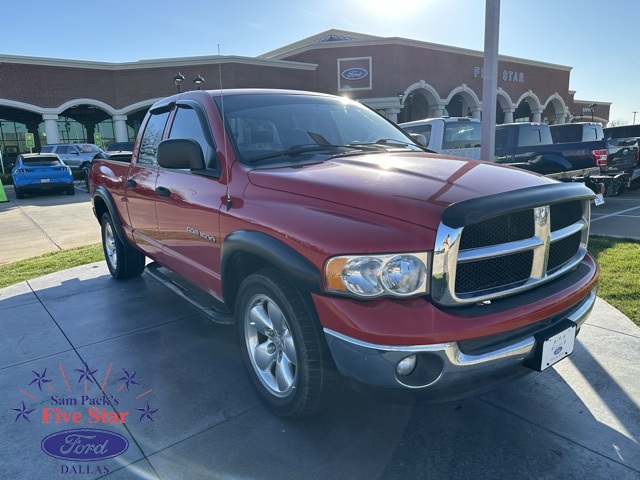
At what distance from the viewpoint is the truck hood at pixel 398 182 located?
2.18m

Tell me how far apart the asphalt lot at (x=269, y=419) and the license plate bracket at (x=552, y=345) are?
51cm

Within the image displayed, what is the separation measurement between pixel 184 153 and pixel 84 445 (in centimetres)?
184

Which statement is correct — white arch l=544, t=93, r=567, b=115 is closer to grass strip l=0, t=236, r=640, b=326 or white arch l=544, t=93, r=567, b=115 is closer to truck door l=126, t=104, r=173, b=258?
grass strip l=0, t=236, r=640, b=326

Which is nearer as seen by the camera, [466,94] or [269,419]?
[269,419]

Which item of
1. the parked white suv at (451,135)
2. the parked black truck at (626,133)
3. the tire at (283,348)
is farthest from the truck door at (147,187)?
the parked black truck at (626,133)

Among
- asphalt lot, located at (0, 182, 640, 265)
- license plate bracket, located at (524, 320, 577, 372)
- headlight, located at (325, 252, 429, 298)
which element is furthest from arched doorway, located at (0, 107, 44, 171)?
license plate bracket, located at (524, 320, 577, 372)

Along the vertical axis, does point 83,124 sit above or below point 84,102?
below

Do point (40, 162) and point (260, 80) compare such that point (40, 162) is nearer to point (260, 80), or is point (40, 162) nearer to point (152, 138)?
point (152, 138)

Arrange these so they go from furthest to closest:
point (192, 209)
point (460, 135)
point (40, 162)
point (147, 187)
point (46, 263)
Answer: point (40, 162) → point (460, 135) → point (46, 263) → point (147, 187) → point (192, 209)

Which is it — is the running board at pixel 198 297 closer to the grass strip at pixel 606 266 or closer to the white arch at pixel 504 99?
the grass strip at pixel 606 266

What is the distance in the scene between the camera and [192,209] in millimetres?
3385

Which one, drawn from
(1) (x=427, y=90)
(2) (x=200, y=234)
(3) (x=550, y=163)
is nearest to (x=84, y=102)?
(1) (x=427, y=90)

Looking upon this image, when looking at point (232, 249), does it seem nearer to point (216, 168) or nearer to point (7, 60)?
point (216, 168)

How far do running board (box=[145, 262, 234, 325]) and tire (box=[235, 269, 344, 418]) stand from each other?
0.95 ft
